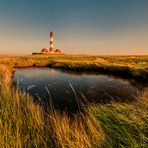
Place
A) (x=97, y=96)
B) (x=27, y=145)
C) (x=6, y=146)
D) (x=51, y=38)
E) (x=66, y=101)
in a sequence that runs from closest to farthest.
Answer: (x=6, y=146) → (x=27, y=145) → (x=66, y=101) → (x=97, y=96) → (x=51, y=38)

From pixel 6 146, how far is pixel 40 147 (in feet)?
2.23

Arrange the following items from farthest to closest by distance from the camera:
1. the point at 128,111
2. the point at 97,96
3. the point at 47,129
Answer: the point at 97,96
the point at 128,111
the point at 47,129

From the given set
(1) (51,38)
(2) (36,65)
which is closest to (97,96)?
(2) (36,65)

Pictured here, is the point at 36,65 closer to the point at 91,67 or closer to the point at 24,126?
the point at 91,67

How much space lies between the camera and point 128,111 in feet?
14.6

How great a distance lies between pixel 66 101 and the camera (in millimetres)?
8758

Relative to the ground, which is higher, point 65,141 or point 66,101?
point 65,141

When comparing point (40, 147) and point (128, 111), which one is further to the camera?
point (128, 111)

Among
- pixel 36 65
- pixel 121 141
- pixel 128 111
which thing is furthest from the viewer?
pixel 36 65

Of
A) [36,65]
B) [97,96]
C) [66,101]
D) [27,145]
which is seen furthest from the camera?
[36,65]

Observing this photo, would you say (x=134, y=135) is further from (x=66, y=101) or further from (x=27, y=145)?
(x=66, y=101)

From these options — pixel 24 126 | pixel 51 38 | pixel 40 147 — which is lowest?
pixel 40 147

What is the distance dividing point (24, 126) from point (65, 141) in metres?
1.01

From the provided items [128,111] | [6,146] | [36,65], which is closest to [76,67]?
[36,65]
